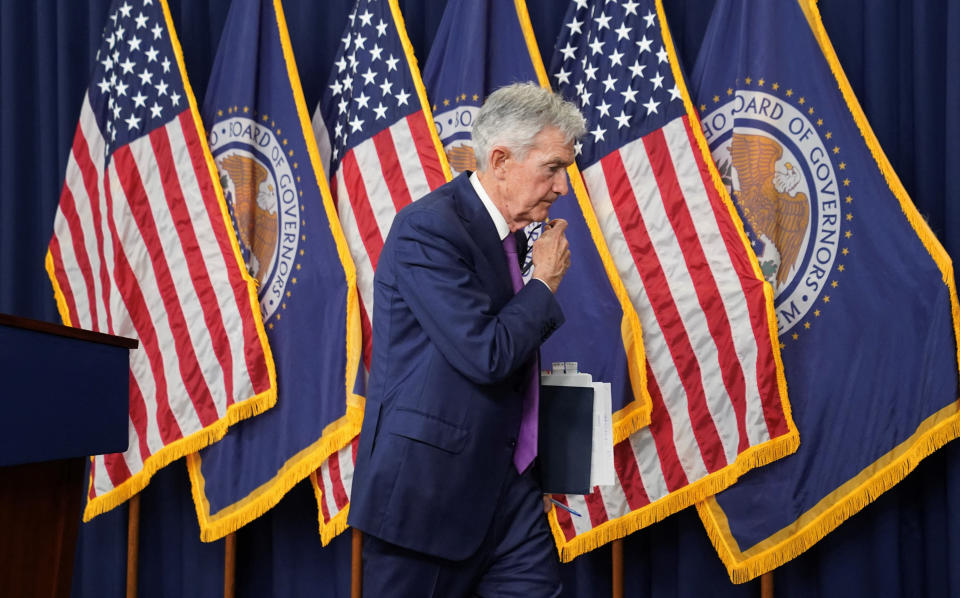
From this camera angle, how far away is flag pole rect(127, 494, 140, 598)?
3184 mm

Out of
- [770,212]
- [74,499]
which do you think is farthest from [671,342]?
[74,499]

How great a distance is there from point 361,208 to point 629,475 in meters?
1.27

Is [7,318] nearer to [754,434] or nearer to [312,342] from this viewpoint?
[312,342]

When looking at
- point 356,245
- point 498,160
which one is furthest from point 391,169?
point 498,160

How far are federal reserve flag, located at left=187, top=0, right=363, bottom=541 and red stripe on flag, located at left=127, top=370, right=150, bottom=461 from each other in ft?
0.59

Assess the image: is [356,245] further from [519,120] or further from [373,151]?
[519,120]

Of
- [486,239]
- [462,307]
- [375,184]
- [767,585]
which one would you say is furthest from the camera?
[375,184]

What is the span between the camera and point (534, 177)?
164cm

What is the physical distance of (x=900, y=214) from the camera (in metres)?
2.63

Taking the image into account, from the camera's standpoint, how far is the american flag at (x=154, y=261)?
3.00 meters

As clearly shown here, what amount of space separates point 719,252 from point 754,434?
0.58 meters

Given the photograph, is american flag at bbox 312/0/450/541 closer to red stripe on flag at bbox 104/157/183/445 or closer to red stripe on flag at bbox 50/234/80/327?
red stripe on flag at bbox 104/157/183/445

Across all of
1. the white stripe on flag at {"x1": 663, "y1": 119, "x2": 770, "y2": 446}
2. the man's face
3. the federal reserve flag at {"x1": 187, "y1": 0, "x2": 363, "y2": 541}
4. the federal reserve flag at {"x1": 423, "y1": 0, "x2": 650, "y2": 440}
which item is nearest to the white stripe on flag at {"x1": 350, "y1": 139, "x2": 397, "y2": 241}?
the federal reserve flag at {"x1": 187, "y1": 0, "x2": 363, "y2": 541}

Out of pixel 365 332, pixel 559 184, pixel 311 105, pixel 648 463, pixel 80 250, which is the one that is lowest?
pixel 648 463
